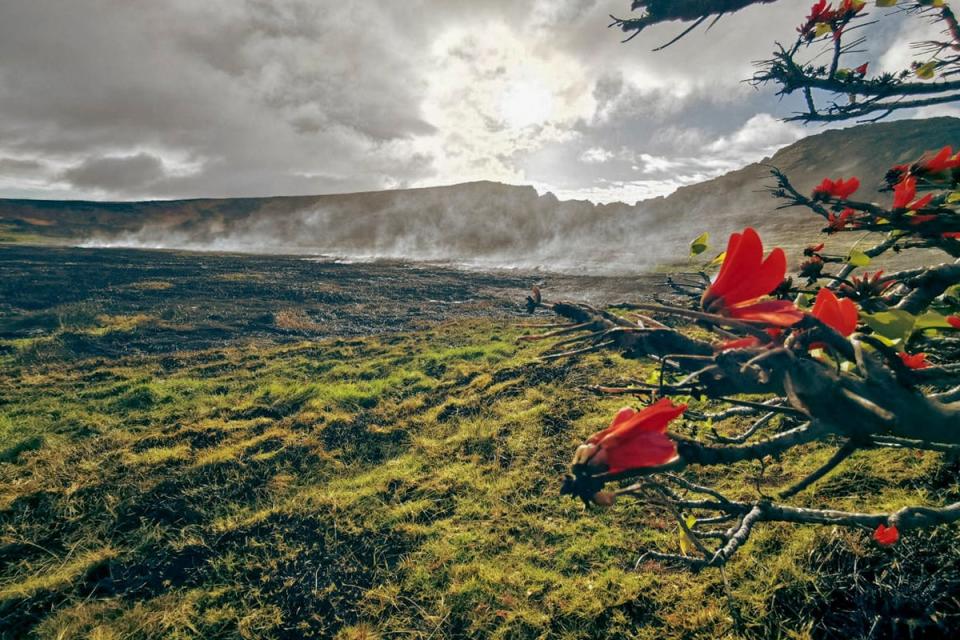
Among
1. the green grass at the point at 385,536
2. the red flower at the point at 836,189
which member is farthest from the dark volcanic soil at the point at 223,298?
the red flower at the point at 836,189

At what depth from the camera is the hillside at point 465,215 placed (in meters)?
48.5

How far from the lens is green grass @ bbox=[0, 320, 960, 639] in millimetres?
2922

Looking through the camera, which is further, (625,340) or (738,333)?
(738,333)

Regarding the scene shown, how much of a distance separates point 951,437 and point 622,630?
2.80 metres

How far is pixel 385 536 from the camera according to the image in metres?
3.99

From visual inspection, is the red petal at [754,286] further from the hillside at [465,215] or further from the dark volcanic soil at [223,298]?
the hillside at [465,215]

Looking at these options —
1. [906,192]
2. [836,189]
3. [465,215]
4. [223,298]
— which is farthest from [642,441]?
[465,215]

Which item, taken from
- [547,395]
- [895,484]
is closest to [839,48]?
[895,484]

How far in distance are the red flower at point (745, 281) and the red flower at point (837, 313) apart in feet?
0.39

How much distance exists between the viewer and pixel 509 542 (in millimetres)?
3889

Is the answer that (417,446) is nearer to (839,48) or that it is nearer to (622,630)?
(622,630)

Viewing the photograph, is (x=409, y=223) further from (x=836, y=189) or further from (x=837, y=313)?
(x=837, y=313)

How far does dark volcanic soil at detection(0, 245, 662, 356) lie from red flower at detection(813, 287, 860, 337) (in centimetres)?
1243

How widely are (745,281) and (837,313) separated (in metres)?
0.22
